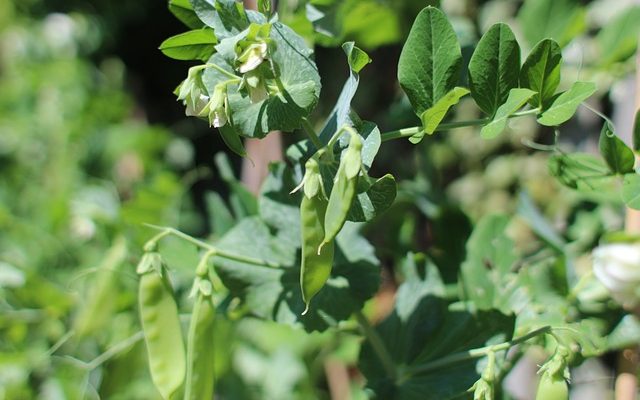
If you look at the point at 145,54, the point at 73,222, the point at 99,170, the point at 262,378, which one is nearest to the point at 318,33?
the point at 73,222

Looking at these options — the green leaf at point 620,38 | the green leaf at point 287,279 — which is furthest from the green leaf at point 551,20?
the green leaf at point 287,279

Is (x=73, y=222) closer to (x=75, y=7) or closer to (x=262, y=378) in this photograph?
(x=262, y=378)

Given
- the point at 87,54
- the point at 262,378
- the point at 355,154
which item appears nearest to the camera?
the point at 355,154

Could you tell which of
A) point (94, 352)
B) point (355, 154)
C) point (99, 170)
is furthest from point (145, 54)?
point (355, 154)

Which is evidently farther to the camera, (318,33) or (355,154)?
(318,33)

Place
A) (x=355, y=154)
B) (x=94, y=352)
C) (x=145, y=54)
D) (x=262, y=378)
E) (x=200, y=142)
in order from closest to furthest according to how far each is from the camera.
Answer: (x=355, y=154) < (x=94, y=352) < (x=262, y=378) < (x=200, y=142) < (x=145, y=54)

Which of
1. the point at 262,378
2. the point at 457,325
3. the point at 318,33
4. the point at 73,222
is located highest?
the point at 318,33

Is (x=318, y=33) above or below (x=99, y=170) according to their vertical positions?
above
